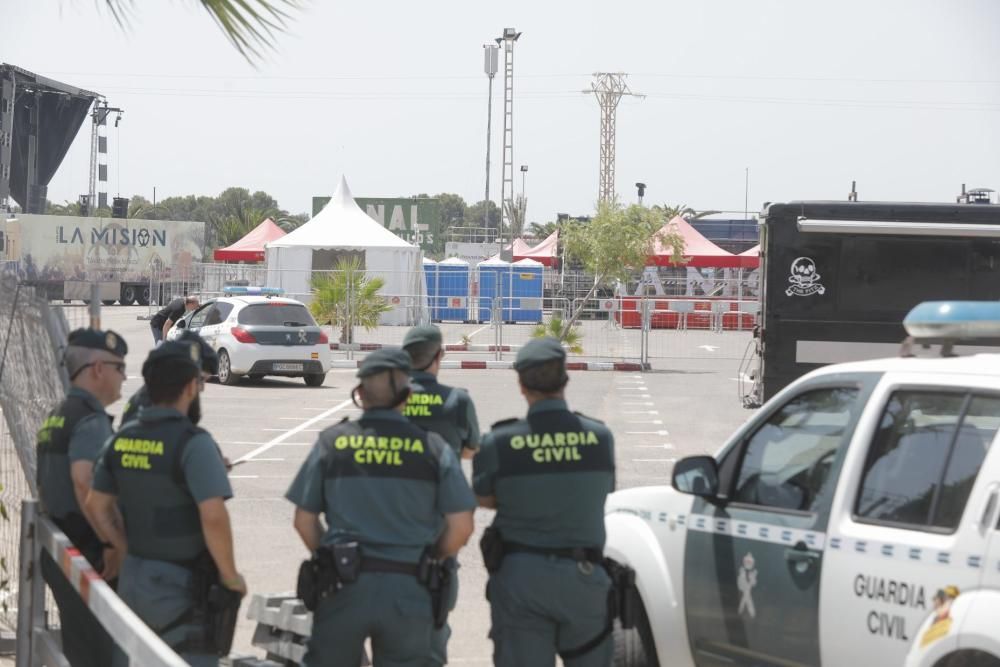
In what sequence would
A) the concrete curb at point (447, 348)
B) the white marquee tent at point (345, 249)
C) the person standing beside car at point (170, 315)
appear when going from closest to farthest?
the person standing beside car at point (170, 315), the concrete curb at point (447, 348), the white marquee tent at point (345, 249)

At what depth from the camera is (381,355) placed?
4965mm

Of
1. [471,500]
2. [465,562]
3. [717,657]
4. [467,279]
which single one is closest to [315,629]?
[471,500]

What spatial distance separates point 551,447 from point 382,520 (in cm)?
68

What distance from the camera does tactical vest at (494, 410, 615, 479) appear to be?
16.2 feet

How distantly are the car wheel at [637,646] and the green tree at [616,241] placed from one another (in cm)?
2902

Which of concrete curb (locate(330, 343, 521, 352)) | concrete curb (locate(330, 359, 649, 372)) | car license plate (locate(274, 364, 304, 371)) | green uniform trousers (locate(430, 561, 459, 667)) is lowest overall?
concrete curb (locate(330, 359, 649, 372))

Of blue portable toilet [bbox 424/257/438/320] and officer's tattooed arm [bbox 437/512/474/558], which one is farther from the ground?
blue portable toilet [bbox 424/257/438/320]

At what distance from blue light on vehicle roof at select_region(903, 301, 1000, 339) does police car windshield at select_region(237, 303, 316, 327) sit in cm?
1850

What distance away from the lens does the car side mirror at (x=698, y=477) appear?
17.8 feet

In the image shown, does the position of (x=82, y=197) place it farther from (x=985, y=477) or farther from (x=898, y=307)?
(x=985, y=477)

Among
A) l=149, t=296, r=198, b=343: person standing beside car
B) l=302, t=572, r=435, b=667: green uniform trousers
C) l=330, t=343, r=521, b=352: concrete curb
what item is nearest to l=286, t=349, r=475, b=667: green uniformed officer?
l=302, t=572, r=435, b=667: green uniform trousers

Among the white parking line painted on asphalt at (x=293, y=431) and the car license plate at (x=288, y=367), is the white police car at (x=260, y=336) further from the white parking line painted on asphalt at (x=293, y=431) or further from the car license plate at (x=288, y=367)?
the white parking line painted on asphalt at (x=293, y=431)

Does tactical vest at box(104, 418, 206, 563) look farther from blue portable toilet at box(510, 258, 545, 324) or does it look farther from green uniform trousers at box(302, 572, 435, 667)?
blue portable toilet at box(510, 258, 545, 324)

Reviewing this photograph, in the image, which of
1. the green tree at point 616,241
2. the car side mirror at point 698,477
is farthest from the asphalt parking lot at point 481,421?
the green tree at point 616,241
